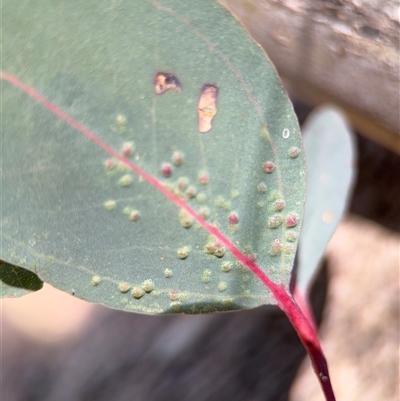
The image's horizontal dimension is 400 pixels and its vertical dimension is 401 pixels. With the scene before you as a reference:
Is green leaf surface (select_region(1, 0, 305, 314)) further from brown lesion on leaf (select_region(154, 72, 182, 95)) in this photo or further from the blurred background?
the blurred background

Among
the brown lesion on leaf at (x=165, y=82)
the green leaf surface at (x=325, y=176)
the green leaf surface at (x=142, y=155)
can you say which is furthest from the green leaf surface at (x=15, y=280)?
the green leaf surface at (x=325, y=176)

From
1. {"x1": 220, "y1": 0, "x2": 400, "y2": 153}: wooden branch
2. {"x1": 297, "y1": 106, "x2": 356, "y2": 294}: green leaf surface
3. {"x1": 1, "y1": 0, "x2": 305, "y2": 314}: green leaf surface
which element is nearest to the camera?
{"x1": 1, "y1": 0, "x2": 305, "y2": 314}: green leaf surface

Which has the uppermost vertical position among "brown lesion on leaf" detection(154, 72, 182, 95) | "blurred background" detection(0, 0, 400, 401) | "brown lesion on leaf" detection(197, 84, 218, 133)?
"brown lesion on leaf" detection(154, 72, 182, 95)

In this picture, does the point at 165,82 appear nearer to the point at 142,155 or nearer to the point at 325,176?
the point at 142,155

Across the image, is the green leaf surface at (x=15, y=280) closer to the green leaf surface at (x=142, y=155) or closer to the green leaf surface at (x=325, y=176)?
the green leaf surface at (x=142, y=155)

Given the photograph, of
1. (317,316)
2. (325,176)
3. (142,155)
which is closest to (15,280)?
(142,155)

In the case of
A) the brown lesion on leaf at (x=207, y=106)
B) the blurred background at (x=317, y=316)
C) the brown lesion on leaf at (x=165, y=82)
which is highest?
the brown lesion on leaf at (x=165, y=82)

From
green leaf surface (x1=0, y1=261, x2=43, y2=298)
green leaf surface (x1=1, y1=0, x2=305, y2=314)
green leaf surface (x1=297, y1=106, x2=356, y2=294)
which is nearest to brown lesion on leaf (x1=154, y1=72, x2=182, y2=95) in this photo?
green leaf surface (x1=1, y1=0, x2=305, y2=314)
